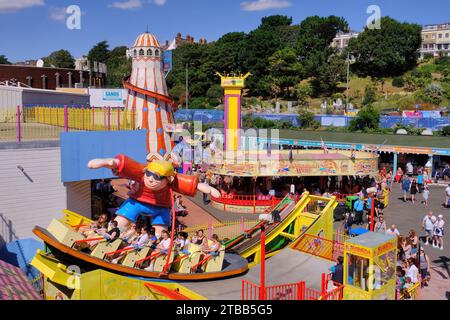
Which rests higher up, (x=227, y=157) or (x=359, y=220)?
(x=227, y=157)

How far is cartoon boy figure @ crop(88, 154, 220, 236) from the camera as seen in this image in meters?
10.7

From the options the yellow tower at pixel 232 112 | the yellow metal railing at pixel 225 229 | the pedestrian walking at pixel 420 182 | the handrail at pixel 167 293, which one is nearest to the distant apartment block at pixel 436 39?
the pedestrian walking at pixel 420 182

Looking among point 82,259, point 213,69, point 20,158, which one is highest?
point 213,69

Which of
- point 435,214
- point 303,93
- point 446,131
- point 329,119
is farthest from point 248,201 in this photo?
point 303,93

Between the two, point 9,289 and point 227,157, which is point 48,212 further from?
point 227,157

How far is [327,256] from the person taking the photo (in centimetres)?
1204

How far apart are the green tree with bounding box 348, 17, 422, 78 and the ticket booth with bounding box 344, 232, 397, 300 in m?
70.7

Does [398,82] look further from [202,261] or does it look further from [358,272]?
[358,272]

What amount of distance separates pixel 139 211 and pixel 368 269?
558 centimetres

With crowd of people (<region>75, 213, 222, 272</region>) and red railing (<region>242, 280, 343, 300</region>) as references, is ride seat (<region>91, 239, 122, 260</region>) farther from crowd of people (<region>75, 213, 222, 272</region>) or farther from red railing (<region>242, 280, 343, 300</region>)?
red railing (<region>242, 280, 343, 300</region>)

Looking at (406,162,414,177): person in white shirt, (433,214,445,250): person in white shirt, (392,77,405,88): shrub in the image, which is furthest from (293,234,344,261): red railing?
(392,77,405,88): shrub

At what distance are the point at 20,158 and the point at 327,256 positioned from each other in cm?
784

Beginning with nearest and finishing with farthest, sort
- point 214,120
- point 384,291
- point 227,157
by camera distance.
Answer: point 384,291 < point 227,157 < point 214,120
